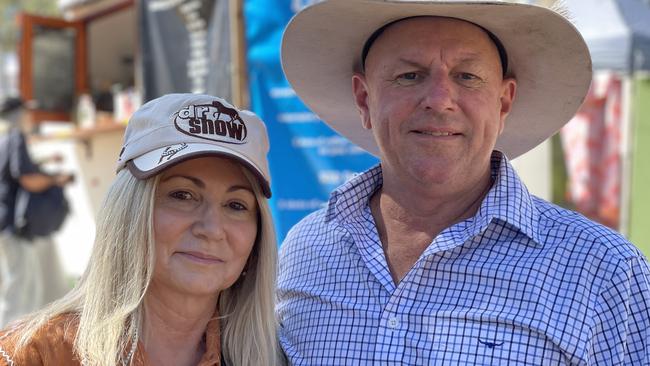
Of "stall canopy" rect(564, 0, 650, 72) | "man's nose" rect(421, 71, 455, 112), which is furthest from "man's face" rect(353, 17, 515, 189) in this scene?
"stall canopy" rect(564, 0, 650, 72)

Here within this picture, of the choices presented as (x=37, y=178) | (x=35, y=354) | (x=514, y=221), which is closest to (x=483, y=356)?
(x=514, y=221)

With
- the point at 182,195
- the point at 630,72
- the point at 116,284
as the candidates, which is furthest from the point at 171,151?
the point at 630,72

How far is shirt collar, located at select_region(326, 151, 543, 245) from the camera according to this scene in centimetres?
227

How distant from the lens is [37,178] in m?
7.35

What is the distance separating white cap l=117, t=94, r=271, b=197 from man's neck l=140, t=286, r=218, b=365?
1.18 ft

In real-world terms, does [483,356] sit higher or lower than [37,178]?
higher

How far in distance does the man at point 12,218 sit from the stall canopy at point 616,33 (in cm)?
475

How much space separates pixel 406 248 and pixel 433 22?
67cm

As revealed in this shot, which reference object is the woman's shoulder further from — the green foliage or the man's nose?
the green foliage

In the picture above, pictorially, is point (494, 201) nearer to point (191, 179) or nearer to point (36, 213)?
point (191, 179)

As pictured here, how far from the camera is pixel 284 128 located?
4781mm

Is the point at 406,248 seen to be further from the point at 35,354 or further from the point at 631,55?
the point at 631,55

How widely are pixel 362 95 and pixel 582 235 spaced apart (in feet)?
2.95

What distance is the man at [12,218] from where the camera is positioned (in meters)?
7.34
